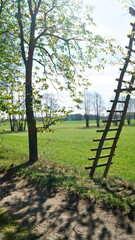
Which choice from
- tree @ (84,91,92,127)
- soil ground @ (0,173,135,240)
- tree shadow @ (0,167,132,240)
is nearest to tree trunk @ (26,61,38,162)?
tree shadow @ (0,167,132,240)

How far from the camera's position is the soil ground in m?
4.25

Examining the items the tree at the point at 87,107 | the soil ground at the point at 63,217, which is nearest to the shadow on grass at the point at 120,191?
the soil ground at the point at 63,217

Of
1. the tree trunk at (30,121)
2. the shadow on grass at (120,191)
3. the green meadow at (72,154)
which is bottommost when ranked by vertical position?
the green meadow at (72,154)

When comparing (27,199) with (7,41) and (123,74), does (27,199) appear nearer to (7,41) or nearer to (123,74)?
(123,74)

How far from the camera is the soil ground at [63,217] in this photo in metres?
4.25

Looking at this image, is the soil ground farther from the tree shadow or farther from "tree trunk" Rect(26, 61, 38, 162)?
"tree trunk" Rect(26, 61, 38, 162)

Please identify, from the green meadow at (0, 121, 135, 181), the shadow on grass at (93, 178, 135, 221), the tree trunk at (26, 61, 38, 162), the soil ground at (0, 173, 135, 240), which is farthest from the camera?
the tree trunk at (26, 61, 38, 162)

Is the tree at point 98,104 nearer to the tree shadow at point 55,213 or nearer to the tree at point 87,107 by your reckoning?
the tree at point 87,107

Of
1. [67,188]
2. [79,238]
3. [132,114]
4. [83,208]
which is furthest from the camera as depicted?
[132,114]

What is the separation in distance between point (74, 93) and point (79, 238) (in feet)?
29.7

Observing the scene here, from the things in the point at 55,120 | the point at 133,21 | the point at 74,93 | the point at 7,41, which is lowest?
the point at 55,120

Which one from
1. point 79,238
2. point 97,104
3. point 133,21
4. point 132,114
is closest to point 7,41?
point 133,21

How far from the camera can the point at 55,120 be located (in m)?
10.4

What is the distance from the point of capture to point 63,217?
5.04 meters
